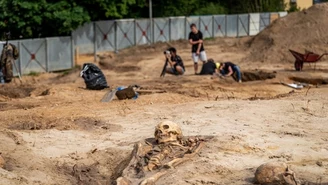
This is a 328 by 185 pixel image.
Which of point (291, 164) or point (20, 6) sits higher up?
point (20, 6)

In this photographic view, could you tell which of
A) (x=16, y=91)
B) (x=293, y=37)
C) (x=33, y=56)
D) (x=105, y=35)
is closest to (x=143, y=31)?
(x=105, y=35)

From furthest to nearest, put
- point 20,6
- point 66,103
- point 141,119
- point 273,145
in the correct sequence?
point 20,6 < point 66,103 < point 141,119 < point 273,145

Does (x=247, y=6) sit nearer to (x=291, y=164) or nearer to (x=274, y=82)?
(x=274, y=82)

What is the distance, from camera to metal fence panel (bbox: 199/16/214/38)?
132 ft

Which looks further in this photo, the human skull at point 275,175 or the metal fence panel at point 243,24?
the metal fence panel at point 243,24

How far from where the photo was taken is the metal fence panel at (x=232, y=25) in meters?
42.8

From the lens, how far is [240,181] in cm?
936

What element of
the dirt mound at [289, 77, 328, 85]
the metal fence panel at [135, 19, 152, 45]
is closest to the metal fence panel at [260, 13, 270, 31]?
the metal fence panel at [135, 19, 152, 45]

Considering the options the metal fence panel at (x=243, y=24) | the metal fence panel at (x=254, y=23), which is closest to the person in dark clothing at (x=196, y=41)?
the metal fence panel at (x=243, y=24)

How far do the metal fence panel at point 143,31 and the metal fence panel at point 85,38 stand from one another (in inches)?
154

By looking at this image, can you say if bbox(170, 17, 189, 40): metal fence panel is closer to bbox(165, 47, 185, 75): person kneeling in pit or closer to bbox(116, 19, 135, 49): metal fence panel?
bbox(116, 19, 135, 49): metal fence panel

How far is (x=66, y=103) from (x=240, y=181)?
25.2ft

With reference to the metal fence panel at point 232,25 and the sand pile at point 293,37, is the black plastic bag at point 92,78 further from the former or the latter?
the metal fence panel at point 232,25

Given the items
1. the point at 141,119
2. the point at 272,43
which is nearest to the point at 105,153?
the point at 141,119
